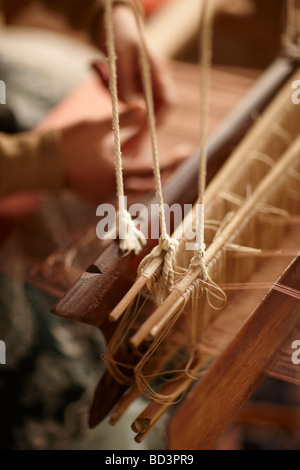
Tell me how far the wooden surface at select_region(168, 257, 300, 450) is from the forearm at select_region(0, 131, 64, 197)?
17.6 inches

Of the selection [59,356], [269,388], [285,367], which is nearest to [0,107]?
[59,356]

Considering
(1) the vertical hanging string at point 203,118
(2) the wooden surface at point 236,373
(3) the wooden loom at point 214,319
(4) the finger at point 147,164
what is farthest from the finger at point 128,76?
(2) the wooden surface at point 236,373

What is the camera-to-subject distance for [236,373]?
53 cm

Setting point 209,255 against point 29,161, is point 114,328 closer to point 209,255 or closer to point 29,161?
point 209,255

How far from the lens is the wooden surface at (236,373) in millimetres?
514

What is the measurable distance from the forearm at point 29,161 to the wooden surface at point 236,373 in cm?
45

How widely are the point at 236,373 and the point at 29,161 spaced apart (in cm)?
48

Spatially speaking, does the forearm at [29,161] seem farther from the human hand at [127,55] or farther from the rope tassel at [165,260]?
the rope tassel at [165,260]

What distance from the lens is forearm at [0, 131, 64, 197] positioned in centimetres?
77

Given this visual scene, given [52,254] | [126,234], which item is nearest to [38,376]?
[52,254]

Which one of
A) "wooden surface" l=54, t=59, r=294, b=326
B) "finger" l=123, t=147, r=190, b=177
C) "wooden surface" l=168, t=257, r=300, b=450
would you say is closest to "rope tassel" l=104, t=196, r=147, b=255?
"wooden surface" l=54, t=59, r=294, b=326

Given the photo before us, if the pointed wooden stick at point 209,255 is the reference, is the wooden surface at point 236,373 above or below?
below

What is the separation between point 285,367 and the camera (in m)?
A: 0.59

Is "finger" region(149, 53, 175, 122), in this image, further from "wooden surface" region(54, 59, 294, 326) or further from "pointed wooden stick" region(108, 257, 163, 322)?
"pointed wooden stick" region(108, 257, 163, 322)
